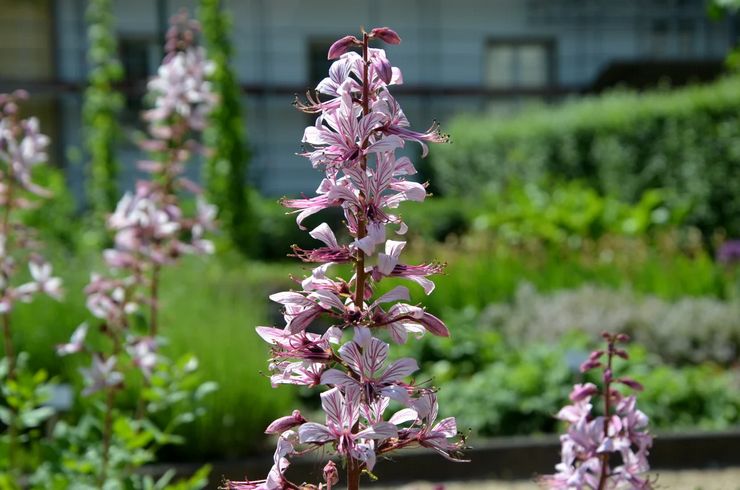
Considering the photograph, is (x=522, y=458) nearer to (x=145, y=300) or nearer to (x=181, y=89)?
(x=145, y=300)

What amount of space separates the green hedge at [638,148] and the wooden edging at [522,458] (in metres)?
6.49

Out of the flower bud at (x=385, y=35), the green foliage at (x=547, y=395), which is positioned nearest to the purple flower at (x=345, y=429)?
the flower bud at (x=385, y=35)

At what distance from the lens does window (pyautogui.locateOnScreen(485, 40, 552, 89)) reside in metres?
23.8

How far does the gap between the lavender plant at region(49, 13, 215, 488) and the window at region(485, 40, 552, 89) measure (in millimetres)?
19992

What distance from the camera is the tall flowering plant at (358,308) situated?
1469mm

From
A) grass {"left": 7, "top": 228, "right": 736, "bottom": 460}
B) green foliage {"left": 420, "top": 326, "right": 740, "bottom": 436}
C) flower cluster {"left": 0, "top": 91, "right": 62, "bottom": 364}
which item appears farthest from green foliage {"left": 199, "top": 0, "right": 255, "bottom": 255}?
flower cluster {"left": 0, "top": 91, "right": 62, "bottom": 364}

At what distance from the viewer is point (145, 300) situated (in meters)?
3.44

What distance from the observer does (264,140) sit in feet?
70.6

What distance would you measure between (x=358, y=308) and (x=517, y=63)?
23.0 m

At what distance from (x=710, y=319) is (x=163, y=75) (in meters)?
4.78

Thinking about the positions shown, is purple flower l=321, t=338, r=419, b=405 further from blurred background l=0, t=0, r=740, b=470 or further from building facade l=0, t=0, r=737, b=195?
building facade l=0, t=0, r=737, b=195

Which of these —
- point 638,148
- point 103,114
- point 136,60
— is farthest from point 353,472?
point 136,60

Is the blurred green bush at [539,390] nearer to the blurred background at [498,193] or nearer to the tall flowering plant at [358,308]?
the blurred background at [498,193]

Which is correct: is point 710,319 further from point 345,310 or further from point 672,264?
point 345,310
